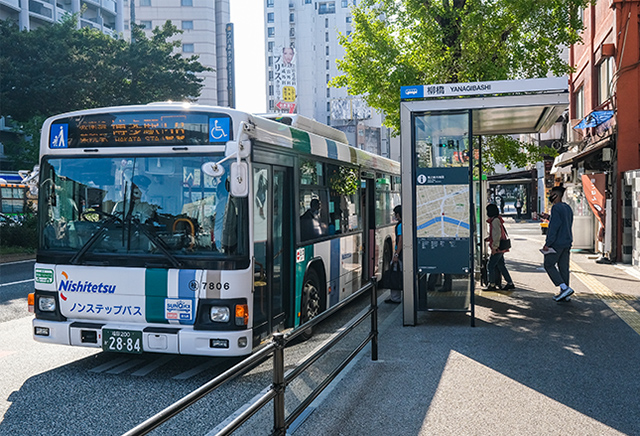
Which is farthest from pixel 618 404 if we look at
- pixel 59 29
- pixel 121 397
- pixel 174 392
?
pixel 59 29

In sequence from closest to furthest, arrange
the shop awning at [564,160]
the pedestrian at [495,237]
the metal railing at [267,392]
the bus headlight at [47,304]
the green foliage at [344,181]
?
the metal railing at [267,392] → the bus headlight at [47,304] → the green foliage at [344,181] → the pedestrian at [495,237] → the shop awning at [564,160]

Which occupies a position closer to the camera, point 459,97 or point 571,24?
point 459,97

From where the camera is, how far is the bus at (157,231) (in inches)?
238

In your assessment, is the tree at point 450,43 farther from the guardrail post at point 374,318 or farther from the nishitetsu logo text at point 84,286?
the nishitetsu logo text at point 84,286

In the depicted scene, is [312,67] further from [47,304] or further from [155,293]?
[155,293]

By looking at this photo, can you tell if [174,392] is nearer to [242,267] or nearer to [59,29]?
[242,267]

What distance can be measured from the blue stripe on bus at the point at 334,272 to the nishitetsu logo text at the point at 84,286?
3518mm

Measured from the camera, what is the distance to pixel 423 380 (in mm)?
6039

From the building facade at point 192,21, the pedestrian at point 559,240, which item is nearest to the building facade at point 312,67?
the building facade at point 192,21

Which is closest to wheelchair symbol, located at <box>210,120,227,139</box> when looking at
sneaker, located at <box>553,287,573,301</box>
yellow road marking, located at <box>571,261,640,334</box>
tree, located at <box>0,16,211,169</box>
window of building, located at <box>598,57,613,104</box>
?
yellow road marking, located at <box>571,261,640,334</box>

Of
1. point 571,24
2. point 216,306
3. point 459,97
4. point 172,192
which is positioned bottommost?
point 216,306

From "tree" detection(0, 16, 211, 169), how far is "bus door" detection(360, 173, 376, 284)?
21.0 m

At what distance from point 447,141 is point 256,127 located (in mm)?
2994

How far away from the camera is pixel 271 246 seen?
6.93m
